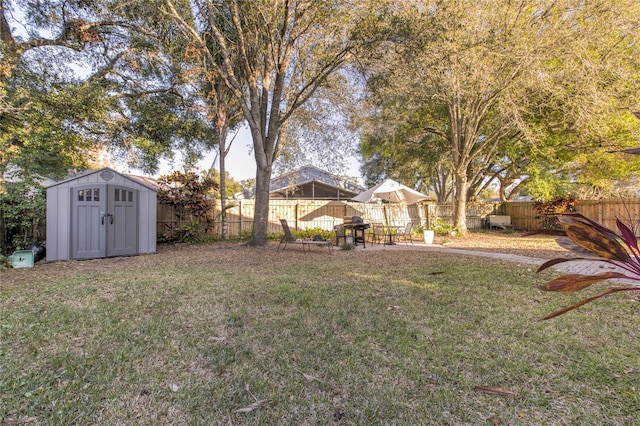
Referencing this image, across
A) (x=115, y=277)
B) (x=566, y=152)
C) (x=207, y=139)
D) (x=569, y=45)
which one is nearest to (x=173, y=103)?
(x=207, y=139)

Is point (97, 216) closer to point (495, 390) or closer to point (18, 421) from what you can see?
point (18, 421)

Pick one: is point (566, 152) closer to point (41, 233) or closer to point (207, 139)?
point (207, 139)

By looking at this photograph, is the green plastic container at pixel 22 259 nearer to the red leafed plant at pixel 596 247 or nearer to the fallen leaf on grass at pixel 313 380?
the fallen leaf on grass at pixel 313 380

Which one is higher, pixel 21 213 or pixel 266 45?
pixel 266 45

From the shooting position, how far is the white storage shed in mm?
6891

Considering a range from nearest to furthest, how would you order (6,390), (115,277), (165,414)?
(165,414) < (6,390) < (115,277)

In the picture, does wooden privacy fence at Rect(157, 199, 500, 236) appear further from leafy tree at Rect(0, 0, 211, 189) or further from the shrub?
the shrub

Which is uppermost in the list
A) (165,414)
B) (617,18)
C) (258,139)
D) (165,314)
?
(617,18)

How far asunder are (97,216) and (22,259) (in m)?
1.57

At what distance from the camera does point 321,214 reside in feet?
Answer: 44.1

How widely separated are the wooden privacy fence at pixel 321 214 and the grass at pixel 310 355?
267 inches

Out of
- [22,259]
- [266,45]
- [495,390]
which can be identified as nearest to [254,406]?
[495,390]

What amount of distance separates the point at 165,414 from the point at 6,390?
128 cm

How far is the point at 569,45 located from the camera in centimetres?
844
